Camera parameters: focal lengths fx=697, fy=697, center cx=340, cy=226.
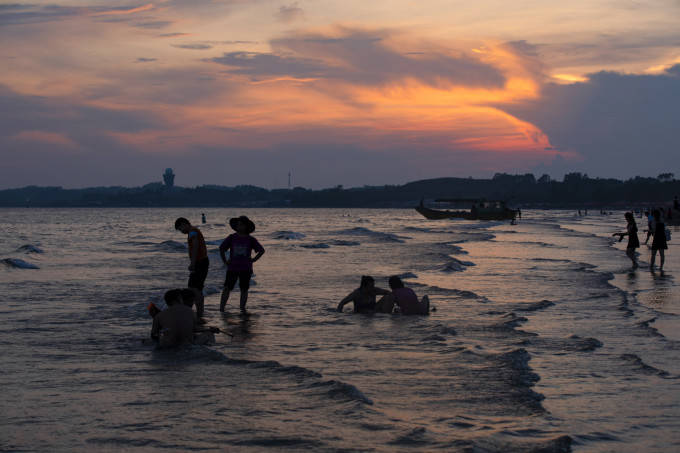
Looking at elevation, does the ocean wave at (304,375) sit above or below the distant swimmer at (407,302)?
below

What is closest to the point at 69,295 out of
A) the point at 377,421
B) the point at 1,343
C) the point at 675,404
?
the point at 1,343

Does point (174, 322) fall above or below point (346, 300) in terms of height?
above

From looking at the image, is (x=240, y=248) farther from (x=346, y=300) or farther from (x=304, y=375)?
(x=304, y=375)

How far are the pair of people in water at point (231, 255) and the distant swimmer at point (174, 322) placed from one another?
231cm

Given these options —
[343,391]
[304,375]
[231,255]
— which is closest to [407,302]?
[231,255]

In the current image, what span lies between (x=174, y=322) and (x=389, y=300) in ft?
15.7

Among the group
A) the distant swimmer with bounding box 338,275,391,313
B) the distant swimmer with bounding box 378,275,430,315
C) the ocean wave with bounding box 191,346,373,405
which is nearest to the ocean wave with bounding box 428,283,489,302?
the distant swimmer with bounding box 378,275,430,315

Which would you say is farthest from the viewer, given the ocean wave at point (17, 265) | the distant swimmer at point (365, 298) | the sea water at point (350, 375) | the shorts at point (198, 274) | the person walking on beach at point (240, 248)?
the ocean wave at point (17, 265)

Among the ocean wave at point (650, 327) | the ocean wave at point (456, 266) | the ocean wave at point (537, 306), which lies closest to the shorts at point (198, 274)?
the ocean wave at point (537, 306)

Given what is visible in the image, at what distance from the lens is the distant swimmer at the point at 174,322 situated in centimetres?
958

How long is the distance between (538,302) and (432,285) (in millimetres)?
4229

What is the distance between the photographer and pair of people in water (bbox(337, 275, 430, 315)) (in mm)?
12914

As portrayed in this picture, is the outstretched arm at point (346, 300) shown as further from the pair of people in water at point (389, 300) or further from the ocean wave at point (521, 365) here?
the ocean wave at point (521, 365)

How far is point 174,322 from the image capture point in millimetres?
9562
